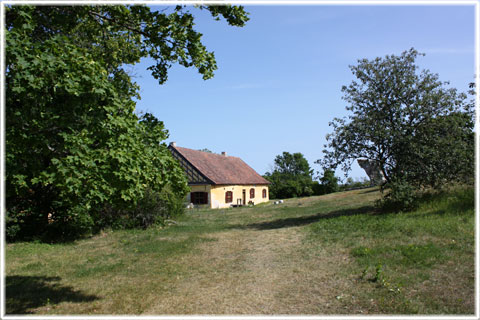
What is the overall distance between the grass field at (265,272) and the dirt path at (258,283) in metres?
0.02

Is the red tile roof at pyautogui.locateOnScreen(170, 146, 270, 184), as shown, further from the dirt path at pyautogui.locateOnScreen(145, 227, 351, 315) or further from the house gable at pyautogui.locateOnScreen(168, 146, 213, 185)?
the dirt path at pyautogui.locateOnScreen(145, 227, 351, 315)

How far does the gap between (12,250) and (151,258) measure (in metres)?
4.95

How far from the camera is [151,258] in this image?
9.84m

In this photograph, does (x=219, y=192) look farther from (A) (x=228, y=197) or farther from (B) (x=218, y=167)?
(B) (x=218, y=167)

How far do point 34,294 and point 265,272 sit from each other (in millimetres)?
4647

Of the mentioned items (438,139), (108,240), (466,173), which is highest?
(438,139)

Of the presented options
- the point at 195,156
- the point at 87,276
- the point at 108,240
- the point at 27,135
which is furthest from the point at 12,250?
the point at 195,156

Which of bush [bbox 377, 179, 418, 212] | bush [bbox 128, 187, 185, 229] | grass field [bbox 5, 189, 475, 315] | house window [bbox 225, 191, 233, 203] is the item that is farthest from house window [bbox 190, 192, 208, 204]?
bush [bbox 377, 179, 418, 212]

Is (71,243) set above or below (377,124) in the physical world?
below

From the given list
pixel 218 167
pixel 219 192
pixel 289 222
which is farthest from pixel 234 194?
pixel 289 222

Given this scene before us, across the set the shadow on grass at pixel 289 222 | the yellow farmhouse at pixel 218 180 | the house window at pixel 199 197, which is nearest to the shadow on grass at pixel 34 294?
the shadow on grass at pixel 289 222

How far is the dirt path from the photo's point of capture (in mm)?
5734

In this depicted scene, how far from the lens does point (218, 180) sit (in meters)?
32.7

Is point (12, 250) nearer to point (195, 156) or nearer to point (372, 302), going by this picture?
point (372, 302)
